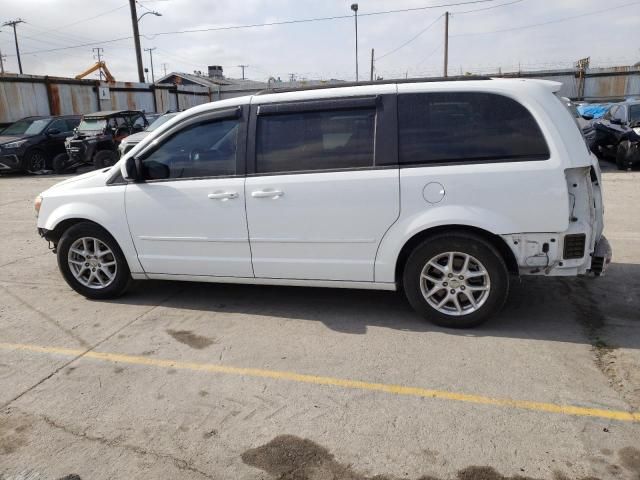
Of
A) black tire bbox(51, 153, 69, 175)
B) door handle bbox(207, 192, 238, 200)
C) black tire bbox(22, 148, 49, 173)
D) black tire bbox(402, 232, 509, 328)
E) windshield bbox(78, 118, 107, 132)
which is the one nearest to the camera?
black tire bbox(402, 232, 509, 328)

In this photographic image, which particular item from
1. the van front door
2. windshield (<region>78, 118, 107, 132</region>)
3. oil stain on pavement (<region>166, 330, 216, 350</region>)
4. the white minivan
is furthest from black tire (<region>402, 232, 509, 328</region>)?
windshield (<region>78, 118, 107, 132</region>)

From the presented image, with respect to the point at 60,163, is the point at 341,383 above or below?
below

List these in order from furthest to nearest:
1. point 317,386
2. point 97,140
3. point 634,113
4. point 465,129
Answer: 1. point 97,140
2. point 634,113
3. point 465,129
4. point 317,386

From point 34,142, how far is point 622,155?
654 inches

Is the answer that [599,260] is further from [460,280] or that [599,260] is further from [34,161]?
[34,161]

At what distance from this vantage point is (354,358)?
3822 millimetres

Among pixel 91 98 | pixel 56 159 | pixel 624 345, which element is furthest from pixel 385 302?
pixel 91 98

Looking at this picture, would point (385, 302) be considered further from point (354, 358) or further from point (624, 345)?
point (624, 345)

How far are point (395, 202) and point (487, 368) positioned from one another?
53.9 inches

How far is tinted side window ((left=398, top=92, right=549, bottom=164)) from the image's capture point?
3857 millimetres

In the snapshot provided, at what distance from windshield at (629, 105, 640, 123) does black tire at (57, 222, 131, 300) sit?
1259 cm

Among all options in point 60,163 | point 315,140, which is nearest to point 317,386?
point 315,140

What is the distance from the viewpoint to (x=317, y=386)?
347 cm

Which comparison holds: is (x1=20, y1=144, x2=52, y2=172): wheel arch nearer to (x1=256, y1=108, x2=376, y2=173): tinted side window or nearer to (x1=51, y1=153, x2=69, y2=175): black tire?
(x1=51, y1=153, x2=69, y2=175): black tire
